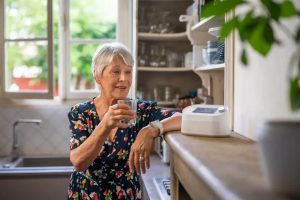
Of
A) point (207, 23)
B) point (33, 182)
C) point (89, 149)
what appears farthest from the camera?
point (33, 182)

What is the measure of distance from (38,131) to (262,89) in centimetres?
264

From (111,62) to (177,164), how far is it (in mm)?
632

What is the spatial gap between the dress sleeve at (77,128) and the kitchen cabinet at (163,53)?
4.53 feet

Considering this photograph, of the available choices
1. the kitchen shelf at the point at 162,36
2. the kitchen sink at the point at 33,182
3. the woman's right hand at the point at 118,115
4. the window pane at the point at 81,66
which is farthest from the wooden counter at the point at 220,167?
the window pane at the point at 81,66

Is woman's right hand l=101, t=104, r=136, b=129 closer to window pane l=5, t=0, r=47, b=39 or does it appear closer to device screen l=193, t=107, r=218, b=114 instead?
device screen l=193, t=107, r=218, b=114

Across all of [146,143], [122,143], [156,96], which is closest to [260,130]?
[146,143]

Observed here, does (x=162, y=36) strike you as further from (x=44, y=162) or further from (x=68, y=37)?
(x=44, y=162)

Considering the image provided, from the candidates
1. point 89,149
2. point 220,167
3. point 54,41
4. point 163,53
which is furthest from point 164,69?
point 220,167

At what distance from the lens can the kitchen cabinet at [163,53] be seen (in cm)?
306

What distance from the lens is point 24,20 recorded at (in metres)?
3.28

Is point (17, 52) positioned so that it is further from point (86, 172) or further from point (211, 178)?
point (211, 178)

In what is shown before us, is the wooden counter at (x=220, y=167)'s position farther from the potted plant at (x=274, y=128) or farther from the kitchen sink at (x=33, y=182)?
the kitchen sink at (x=33, y=182)

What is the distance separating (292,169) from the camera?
55 cm

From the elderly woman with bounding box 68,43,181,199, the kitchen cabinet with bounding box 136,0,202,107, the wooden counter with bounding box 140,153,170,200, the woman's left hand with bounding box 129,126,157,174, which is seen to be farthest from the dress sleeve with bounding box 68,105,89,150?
the kitchen cabinet with bounding box 136,0,202,107
